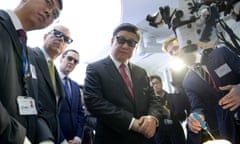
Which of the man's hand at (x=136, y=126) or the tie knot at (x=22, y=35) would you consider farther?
the man's hand at (x=136, y=126)

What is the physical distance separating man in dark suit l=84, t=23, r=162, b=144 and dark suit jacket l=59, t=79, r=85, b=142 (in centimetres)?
48

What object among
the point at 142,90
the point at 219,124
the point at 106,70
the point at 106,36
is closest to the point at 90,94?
the point at 106,70

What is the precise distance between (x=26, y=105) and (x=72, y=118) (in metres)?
1.06

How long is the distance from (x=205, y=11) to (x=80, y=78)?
317 centimetres

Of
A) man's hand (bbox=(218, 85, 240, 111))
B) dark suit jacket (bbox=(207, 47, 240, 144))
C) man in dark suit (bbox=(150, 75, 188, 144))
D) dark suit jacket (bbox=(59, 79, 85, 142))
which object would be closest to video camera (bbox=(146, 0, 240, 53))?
man's hand (bbox=(218, 85, 240, 111))

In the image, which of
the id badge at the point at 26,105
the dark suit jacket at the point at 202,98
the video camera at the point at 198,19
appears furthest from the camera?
the dark suit jacket at the point at 202,98

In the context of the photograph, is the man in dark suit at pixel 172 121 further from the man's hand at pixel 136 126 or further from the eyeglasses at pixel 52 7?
the eyeglasses at pixel 52 7

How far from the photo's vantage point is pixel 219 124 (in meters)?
1.58

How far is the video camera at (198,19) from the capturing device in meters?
1.14

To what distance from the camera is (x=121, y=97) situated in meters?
1.50

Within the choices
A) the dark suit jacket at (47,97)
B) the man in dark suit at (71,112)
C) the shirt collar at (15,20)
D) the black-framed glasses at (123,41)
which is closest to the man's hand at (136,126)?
the dark suit jacket at (47,97)

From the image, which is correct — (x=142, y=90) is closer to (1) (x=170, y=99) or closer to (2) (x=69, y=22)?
(1) (x=170, y=99)

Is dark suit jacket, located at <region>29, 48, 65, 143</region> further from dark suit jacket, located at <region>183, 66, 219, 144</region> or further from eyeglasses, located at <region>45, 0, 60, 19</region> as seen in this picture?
dark suit jacket, located at <region>183, 66, 219, 144</region>

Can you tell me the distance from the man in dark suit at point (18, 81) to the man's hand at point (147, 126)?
1.81 feet
